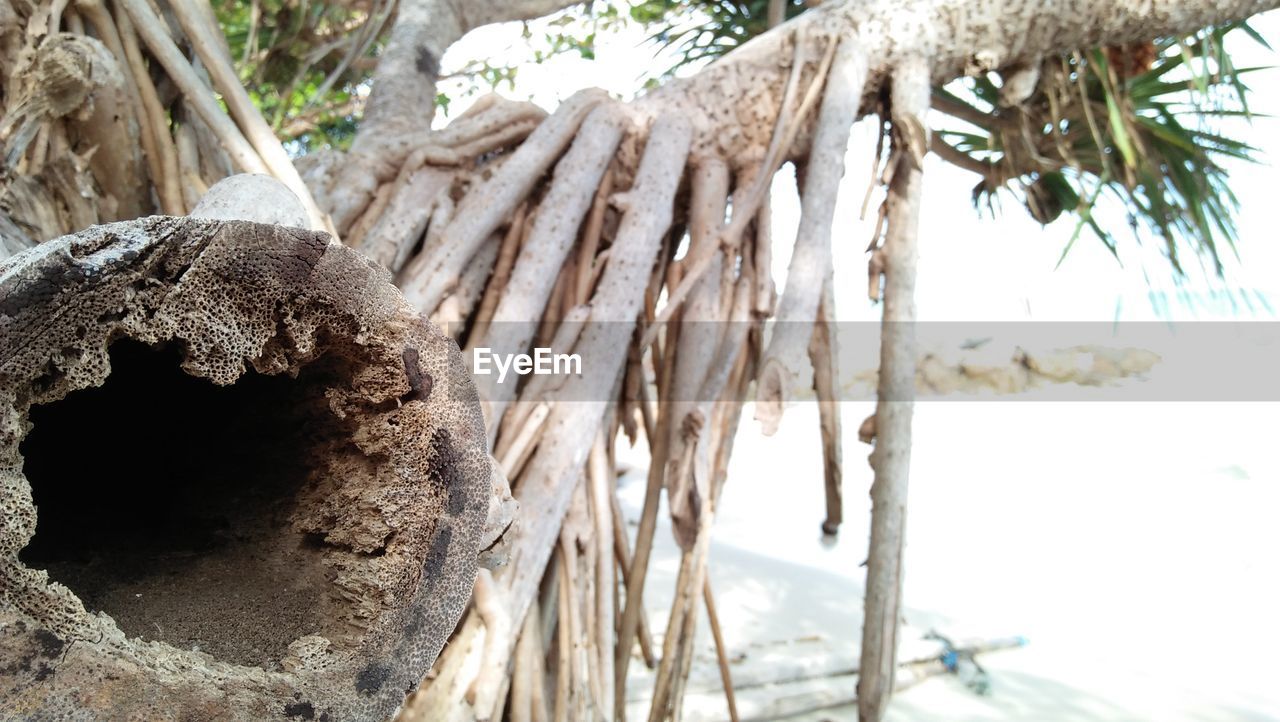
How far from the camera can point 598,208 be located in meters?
2.00

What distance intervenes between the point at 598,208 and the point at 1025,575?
3207mm

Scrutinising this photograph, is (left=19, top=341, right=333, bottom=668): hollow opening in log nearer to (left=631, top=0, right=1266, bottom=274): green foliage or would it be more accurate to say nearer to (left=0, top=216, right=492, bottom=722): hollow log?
(left=0, top=216, right=492, bottom=722): hollow log

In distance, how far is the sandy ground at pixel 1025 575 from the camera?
2.89 metres

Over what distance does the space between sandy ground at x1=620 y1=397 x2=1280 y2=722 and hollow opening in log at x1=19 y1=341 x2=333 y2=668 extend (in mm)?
1775

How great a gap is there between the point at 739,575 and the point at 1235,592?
2078 millimetres

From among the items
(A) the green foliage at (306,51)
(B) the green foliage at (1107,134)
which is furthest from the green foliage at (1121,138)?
(A) the green foliage at (306,51)

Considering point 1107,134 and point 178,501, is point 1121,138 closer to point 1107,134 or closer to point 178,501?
point 1107,134

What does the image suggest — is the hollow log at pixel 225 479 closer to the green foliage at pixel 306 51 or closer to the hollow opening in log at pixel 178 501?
the hollow opening in log at pixel 178 501

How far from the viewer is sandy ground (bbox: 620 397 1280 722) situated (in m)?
2.89

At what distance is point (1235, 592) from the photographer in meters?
3.90

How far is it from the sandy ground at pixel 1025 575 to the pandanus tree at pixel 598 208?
1.06 meters

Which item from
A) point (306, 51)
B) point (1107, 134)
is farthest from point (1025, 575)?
point (306, 51)

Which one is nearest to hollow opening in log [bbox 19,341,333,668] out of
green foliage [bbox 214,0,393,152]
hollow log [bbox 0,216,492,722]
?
hollow log [bbox 0,216,492,722]

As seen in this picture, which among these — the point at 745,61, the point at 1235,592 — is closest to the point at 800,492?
the point at 1235,592
